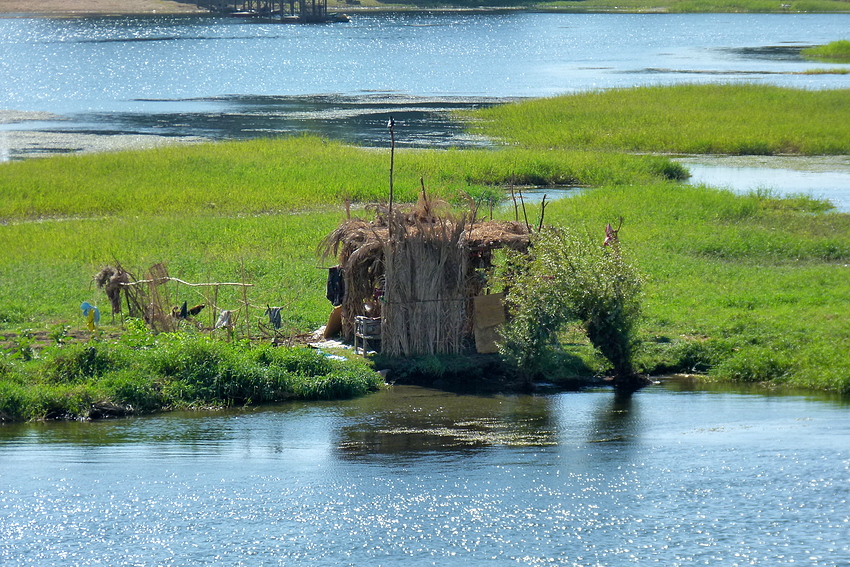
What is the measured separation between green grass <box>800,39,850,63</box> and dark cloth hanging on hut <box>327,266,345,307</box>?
6794 cm

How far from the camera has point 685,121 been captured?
4353 centimetres

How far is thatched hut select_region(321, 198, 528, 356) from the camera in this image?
15.6m

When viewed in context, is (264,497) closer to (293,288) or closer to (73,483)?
(73,483)

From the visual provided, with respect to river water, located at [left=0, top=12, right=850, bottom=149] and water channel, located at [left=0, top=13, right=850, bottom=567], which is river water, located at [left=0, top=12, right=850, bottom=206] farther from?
water channel, located at [left=0, top=13, right=850, bottom=567]

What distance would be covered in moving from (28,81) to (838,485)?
2847 inches

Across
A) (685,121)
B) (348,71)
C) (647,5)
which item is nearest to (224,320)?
(685,121)

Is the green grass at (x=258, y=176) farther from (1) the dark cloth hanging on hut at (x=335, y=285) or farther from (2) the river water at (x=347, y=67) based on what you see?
(1) the dark cloth hanging on hut at (x=335, y=285)

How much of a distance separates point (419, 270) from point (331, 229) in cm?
975

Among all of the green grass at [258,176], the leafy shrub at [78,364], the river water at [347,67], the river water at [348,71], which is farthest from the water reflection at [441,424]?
the river water at [347,67]

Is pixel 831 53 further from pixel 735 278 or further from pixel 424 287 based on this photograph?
pixel 424 287

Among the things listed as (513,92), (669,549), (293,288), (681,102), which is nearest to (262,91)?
(513,92)

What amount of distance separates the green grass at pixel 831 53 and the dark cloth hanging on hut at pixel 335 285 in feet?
223

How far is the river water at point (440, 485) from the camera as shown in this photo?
1073cm

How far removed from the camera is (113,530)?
36.4ft
